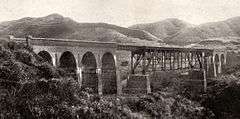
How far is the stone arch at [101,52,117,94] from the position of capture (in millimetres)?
45781

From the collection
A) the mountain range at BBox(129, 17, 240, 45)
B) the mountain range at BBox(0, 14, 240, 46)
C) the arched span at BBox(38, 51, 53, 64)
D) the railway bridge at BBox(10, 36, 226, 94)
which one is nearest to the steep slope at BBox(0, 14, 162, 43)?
the mountain range at BBox(0, 14, 240, 46)

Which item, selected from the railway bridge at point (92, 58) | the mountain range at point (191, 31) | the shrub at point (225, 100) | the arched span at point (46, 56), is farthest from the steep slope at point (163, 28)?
the arched span at point (46, 56)

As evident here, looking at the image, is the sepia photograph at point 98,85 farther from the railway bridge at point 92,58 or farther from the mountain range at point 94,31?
the mountain range at point 94,31

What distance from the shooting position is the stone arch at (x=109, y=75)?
150 feet

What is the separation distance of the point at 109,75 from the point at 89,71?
3.50 metres

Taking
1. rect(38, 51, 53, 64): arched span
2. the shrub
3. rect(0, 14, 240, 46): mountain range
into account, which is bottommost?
the shrub

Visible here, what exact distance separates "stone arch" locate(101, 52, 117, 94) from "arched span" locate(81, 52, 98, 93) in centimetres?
214

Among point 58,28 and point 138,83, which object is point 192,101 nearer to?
point 138,83

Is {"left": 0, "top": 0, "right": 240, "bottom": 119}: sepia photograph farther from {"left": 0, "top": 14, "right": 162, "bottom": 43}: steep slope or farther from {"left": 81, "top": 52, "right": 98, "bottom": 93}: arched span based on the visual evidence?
{"left": 0, "top": 14, "right": 162, "bottom": 43}: steep slope

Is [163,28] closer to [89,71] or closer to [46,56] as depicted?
[89,71]

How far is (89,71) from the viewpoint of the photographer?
43844 mm

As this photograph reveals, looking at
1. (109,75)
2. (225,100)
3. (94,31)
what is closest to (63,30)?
(94,31)

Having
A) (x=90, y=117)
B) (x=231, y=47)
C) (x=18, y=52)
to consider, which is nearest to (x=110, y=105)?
(x=90, y=117)

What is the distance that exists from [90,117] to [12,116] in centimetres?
630
